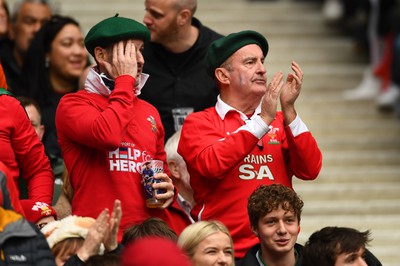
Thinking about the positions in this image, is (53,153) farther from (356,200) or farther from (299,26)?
(299,26)

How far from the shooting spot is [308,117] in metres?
13.9

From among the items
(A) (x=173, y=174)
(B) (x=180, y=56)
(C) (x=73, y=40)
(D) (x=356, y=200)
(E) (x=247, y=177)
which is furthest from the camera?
(D) (x=356, y=200)

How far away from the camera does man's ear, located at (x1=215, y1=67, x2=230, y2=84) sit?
8.38 m

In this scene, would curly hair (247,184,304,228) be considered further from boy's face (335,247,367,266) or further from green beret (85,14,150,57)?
green beret (85,14,150,57)

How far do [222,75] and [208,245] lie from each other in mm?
1255

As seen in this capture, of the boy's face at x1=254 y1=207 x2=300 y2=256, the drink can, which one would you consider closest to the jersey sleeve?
the drink can

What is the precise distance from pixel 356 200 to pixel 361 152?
0.92 meters

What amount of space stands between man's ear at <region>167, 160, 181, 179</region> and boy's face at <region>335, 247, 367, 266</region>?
163cm

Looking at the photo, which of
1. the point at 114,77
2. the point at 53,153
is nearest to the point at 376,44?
the point at 53,153

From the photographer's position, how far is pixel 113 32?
26.5 feet

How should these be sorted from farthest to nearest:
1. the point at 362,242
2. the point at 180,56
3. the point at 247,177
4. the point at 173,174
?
1. the point at 180,56
2. the point at 173,174
3. the point at 247,177
4. the point at 362,242

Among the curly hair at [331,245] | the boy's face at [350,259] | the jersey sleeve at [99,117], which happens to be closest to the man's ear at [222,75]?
the jersey sleeve at [99,117]

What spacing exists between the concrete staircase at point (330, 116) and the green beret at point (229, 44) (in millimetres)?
3476

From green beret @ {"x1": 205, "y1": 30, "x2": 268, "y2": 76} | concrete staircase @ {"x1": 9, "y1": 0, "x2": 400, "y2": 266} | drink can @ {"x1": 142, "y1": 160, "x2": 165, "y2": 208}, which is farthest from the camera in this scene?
concrete staircase @ {"x1": 9, "y1": 0, "x2": 400, "y2": 266}
